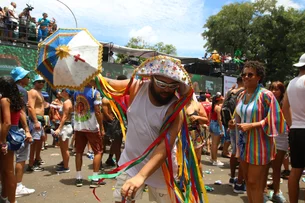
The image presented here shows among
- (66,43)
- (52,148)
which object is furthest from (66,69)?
(52,148)

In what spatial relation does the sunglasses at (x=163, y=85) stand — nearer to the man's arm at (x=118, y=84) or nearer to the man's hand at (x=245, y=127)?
the man's arm at (x=118, y=84)

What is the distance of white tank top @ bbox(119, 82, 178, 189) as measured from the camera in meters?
2.53

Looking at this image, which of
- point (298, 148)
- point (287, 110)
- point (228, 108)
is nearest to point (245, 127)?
point (298, 148)

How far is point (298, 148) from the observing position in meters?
3.65

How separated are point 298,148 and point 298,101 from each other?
0.58m

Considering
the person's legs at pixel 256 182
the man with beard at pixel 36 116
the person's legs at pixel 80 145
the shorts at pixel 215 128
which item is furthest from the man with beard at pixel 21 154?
the shorts at pixel 215 128

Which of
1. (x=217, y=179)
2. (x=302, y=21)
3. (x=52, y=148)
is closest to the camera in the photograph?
(x=217, y=179)

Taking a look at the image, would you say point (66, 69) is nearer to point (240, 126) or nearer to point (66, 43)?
point (66, 43)

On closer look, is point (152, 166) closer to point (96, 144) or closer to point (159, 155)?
point (159, 155)

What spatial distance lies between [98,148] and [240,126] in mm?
2679

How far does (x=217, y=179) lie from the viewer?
5.92 metres

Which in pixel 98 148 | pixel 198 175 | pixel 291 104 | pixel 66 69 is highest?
pixel 66 69

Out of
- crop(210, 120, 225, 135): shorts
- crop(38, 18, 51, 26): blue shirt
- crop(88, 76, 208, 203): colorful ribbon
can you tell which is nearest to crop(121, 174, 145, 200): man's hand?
crop(88, 76, 208, 203): colorful ribbon

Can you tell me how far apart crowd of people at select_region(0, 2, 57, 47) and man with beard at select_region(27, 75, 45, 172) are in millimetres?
6479
